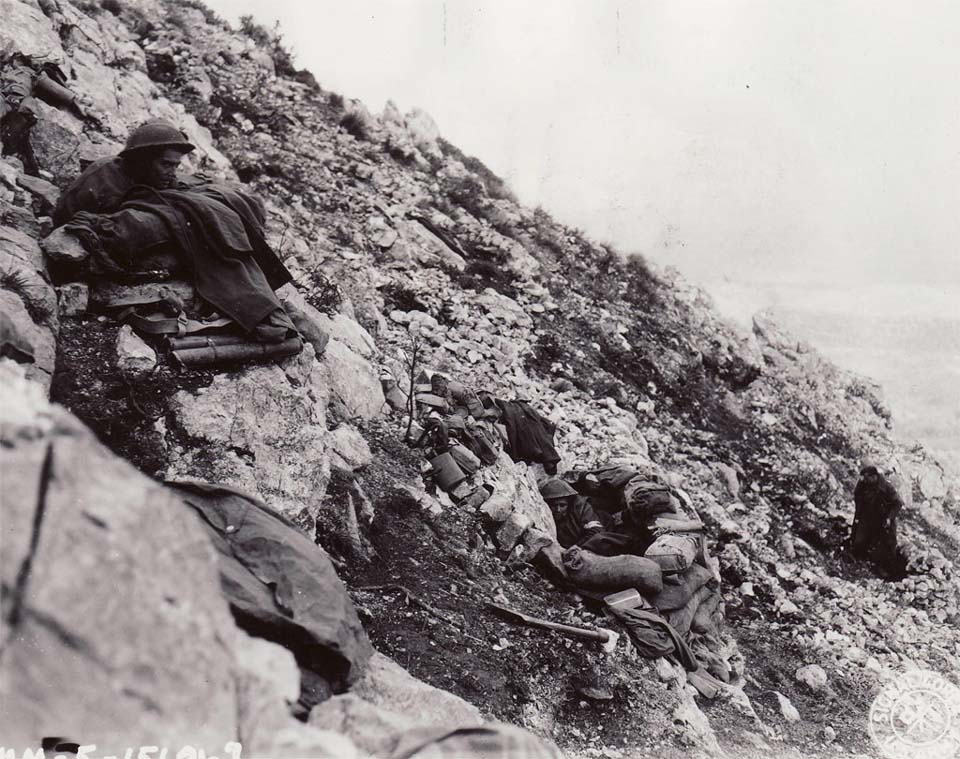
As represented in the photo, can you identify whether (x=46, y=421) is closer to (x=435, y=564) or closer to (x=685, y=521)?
(x=435, y=564)

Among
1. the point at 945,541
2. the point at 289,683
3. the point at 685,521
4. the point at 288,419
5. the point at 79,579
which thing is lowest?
the point at 289,683

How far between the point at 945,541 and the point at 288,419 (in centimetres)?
970

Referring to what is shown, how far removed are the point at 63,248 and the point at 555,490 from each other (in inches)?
159

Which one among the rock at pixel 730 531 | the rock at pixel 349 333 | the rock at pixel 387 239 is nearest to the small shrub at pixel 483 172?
the rock at pixel 387 239

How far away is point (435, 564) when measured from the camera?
14.4ft

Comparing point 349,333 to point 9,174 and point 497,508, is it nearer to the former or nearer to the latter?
point 497,508

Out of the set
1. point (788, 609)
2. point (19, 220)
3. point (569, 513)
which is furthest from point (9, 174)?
point (788, 609)

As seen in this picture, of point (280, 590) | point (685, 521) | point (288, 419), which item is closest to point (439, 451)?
point (288, 419)

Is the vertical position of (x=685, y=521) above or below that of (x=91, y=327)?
above

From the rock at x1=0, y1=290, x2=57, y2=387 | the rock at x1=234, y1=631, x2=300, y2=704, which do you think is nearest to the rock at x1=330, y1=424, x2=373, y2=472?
the rock at x1=0, y1=290, x2=57, y2=387

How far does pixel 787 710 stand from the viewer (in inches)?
193

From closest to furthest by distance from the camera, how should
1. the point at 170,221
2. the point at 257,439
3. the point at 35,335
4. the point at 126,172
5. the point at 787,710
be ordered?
the point at 35,335 → the point at 257,439 → the point at 170,221 → the point at 126,172 → the point at 787,710

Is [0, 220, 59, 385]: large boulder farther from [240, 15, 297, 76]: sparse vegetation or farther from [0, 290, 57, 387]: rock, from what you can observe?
[240, 15, 297, 76]: sparse vegetation

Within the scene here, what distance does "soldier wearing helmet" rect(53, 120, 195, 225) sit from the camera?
Result: 4.21m
